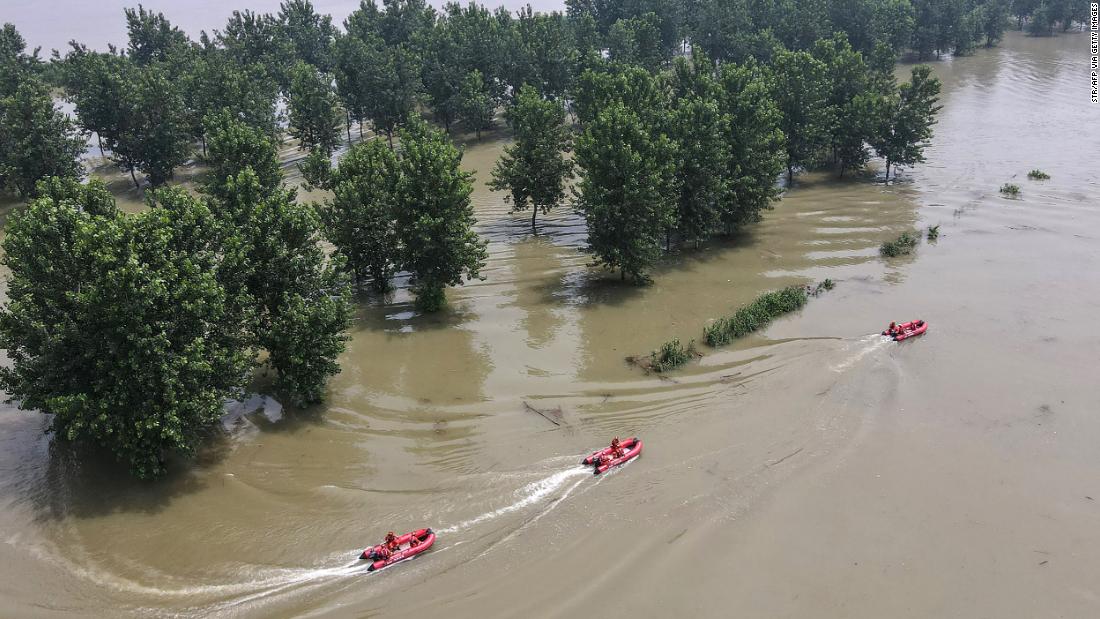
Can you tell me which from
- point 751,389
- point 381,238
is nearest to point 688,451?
point 751,389

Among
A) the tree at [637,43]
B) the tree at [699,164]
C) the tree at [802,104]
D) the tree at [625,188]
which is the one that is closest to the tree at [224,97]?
the tree at [625,188]

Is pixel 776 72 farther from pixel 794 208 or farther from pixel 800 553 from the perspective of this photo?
pixel 800 553

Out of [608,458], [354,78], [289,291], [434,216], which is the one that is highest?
[354,78]

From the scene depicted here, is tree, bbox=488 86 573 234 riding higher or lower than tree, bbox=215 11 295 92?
lower

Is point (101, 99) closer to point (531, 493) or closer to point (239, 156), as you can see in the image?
point (239, 156)

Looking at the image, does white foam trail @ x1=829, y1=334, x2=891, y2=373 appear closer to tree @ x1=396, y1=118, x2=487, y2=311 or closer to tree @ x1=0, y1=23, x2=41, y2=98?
tree @ x1=396, y1=118, x2=487, y2=311

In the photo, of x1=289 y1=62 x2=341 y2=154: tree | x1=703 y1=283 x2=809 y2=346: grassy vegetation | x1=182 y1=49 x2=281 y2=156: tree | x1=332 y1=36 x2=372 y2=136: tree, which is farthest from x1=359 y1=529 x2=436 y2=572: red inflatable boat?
x1=332 y1=36 x2=372 y2=136: tree

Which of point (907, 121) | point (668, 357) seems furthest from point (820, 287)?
point (907, 121)
